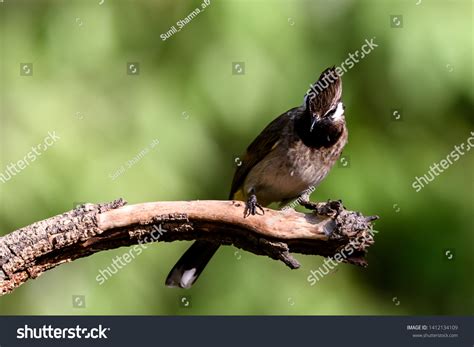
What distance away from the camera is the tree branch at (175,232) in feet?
13.4

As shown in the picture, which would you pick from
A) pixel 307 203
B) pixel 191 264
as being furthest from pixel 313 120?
pixel 191 264

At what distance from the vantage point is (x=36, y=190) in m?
4.97

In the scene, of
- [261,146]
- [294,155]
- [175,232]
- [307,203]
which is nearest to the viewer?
[175,232]

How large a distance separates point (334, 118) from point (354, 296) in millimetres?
Answer: 1268

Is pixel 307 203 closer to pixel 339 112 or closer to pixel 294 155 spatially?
pixel 294 155

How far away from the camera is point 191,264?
5324 millimetres

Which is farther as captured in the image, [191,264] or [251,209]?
[191,264]

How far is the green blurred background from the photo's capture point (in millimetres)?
5195

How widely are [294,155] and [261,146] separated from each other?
292 mm

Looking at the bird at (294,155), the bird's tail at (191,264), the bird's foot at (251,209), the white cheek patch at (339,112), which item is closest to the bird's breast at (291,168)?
the bird at (294,155)

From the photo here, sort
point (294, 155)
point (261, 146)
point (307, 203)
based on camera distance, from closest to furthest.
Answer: point (307, 203)
point (294, 155)
point (261, 146)

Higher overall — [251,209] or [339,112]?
[339,112]

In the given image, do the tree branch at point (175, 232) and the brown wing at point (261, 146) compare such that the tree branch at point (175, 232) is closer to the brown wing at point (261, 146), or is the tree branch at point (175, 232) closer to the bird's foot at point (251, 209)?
the bird's foot at point (251, 209)

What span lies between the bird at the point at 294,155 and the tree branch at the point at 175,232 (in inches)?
33.0
